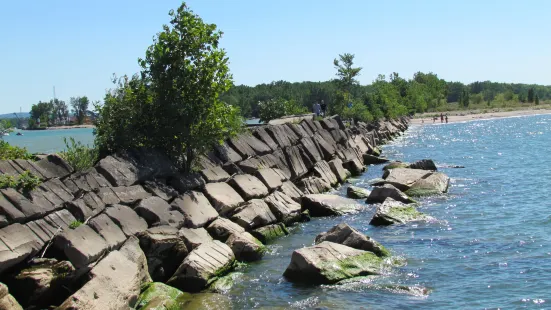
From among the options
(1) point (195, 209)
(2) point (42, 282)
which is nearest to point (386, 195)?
(1) point (195, 209)

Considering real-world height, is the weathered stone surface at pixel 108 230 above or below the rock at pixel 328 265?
above

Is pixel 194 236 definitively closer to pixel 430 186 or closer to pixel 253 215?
pixel 253 215

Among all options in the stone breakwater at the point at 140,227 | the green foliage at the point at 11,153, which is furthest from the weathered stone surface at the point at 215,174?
the green foliage at the point at 11,153

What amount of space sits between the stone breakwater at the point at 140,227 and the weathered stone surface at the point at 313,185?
2376 mm

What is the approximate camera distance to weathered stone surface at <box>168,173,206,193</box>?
1831 cm

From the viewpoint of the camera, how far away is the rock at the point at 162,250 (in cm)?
1447

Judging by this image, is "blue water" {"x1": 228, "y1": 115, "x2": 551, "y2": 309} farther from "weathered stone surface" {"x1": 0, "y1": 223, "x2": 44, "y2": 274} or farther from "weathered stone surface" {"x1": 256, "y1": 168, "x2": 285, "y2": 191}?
"weathered stone surface" {"x1": 0, "y1": 223, "x2": 44, "y2": 274}

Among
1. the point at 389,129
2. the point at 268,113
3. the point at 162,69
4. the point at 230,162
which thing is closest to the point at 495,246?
the point at 230,162

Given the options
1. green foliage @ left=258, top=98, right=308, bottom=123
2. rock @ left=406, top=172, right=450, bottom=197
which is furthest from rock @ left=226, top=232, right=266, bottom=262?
green foliage @ left=258, top=98, right=308, bottom=123

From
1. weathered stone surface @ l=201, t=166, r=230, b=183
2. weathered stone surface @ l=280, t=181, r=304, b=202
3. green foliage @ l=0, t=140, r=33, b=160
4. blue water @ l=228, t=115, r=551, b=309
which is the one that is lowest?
blue water @ l=228, t=115, r=551, b=309

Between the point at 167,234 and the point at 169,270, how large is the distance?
2.80ft

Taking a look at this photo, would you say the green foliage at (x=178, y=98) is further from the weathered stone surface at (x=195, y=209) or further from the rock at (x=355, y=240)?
the rock at (x=355, y=240)

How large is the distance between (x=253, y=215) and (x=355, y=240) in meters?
3.87

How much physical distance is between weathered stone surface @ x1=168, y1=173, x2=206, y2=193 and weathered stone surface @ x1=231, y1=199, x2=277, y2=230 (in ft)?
4.81
